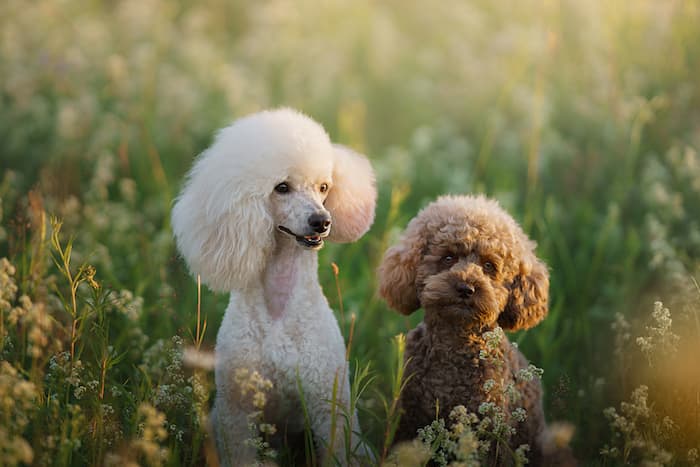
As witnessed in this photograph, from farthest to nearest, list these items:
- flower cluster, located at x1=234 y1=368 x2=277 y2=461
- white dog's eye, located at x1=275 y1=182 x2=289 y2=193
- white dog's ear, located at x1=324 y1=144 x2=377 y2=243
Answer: white dog's ear, located at x1=324 y1=144 x2=377 y2=243 < white dog's eye, located at x1=275 y1=182 x2=289 y2=193 < flower cluster, located at x1=234 y1=368 x2=277 y2=461

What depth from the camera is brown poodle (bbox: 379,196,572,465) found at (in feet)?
8.81

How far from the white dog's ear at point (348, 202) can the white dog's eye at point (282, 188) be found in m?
0.27

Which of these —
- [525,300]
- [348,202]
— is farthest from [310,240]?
[525,300]

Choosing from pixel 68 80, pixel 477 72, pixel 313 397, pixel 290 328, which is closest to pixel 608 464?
pixel 313 397

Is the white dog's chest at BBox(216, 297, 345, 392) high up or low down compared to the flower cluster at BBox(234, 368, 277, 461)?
up

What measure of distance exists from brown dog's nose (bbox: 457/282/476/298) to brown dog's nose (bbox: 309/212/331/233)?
569 mm

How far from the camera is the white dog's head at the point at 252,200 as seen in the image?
2691 mm

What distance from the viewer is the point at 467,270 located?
2660 millimetres

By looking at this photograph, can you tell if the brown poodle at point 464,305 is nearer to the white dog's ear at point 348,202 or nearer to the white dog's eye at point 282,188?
the white dog's ear at point 348,202

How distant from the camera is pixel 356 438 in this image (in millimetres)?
2926

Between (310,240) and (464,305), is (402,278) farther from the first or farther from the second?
(310,240)

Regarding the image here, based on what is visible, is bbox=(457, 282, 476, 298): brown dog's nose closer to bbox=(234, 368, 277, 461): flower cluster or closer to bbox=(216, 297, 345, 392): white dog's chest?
bbox=(216, 297, 345, 392): white dog's chest

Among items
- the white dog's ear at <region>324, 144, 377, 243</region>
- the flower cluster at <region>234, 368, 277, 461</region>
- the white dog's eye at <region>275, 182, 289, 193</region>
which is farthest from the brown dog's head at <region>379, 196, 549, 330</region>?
the flower cluster at <region>234, 368, 277, 461</region>

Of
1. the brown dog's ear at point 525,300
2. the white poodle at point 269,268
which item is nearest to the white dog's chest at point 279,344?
the white poodle at point 269,268
